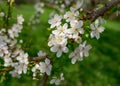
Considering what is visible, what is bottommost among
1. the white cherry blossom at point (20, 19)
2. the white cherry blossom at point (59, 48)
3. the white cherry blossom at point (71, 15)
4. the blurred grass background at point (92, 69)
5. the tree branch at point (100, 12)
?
the white cherry blossom at point (59, 48)

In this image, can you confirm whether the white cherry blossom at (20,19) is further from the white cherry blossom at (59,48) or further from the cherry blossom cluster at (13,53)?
the white cherry blossom at (59,48)

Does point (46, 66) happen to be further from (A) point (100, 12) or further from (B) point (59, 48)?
(A) point (100, 12)

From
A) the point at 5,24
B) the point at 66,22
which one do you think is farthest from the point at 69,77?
the point at 66,22

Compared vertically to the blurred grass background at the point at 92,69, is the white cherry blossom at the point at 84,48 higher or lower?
lower

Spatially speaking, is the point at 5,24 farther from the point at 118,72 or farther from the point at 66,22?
the point at 118,72

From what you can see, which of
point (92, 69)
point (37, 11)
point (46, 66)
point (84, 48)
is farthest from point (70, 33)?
point (92, 69)

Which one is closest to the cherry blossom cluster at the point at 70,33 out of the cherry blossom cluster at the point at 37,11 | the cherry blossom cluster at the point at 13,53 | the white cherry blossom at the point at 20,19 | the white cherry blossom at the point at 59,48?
the white cherry blossom at the point at 59,48

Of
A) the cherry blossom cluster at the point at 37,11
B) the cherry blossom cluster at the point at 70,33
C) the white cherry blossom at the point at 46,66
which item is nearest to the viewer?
the cherry blossom cluster at the point at 70,33

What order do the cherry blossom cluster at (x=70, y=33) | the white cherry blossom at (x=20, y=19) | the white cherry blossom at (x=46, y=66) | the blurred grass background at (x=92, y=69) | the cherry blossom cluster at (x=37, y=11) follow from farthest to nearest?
1. the blurred grass background at (x=92, y=69)
2. the cherry blossom cluster at (x=37, y=11)
3. the white cherry blossom at (x=20, y=19)
4. the white cherry blossom at (x=46, y=66)
5. the cherry blossom cluster at (x=70, y=33)

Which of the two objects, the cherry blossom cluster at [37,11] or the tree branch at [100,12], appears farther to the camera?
the cherry blossom cluster at [37,11]
